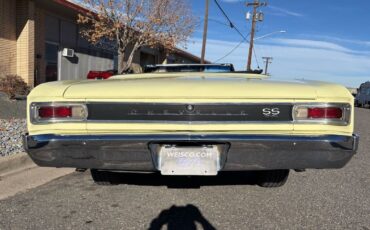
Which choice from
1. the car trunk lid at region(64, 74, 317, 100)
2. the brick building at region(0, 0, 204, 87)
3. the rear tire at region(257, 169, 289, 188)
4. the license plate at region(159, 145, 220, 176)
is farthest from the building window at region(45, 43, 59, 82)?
the license plate at region(159, 145, 220, 176)

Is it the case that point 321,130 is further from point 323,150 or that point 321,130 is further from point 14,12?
point 14,12

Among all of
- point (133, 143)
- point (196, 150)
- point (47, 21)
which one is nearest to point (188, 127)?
point (196, 150)

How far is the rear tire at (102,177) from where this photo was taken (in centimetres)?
443

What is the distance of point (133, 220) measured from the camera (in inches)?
143

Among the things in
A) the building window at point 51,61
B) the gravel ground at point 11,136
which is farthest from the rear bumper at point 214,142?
the building window at point 51,61

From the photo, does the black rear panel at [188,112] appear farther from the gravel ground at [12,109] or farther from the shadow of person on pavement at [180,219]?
the gravel ground at [12,109]

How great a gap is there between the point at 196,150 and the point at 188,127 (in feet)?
0.65

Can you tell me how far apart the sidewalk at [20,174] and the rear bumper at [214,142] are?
1.37 meters

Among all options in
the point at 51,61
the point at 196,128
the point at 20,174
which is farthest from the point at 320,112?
A: the point at 51,61

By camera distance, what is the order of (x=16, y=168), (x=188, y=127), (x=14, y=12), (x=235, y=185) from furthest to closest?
(x=14, y=12) → (x=16, y=168) → (x=235, y=185) → (x=188, y=127)

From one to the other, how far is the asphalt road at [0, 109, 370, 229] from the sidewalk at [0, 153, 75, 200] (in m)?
0.16

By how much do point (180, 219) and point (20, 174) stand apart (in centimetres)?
246

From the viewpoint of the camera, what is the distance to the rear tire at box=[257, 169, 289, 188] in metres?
4.45

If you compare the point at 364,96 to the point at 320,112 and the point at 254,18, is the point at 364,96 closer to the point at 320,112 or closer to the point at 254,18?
the point at 254,18
